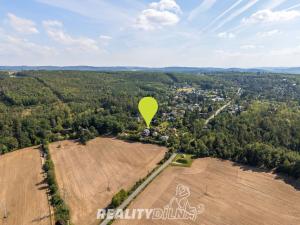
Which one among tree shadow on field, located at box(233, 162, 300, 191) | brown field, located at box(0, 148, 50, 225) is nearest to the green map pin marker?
tree shadow on field, located at box(233, 162, 300, 191)

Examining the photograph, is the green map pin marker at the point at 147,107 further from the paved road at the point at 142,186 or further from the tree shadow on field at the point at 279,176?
the tree shadow on field at the point at 279,176

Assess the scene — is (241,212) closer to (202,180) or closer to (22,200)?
(202,180)

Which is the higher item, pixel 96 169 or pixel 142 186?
pixel 142 186

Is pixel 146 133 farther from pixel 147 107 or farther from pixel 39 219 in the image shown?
pixel 39 219

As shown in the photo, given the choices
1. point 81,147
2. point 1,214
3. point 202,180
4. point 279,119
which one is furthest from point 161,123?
point 1,214

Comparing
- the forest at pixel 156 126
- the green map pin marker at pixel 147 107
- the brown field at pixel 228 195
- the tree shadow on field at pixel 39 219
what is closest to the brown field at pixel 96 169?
the tree shadow on field at pixel 39 219

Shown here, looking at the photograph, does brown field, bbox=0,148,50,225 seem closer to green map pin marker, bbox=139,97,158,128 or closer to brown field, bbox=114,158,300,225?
brown field, bbox=114,158,300,225

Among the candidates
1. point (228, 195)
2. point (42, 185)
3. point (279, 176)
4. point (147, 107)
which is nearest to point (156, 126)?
point (147, 107)
